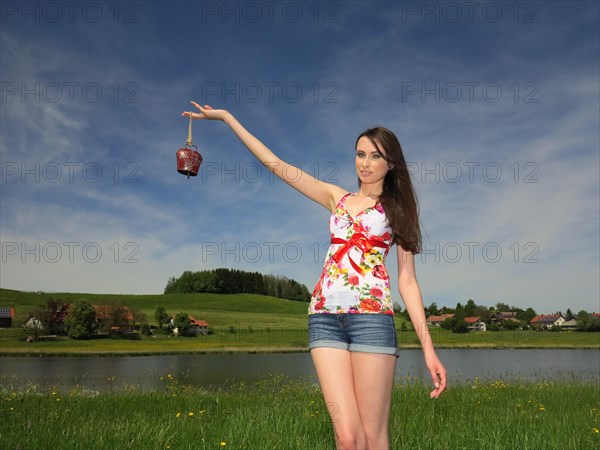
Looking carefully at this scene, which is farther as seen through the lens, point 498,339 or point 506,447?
point 498,339

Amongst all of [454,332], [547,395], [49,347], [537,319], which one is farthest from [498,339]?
[547,395]

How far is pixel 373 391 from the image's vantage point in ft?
Answer: 11.4

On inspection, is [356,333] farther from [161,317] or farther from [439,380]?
[161,317]

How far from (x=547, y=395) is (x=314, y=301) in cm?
1144

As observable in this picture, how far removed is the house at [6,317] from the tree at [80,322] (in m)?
17.3

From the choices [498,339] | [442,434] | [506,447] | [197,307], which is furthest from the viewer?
[197,307]

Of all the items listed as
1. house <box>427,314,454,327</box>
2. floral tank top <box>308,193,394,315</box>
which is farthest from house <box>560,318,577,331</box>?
floral tank top <box>308,193,394,315</box>

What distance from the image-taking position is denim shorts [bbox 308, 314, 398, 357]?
3449mm

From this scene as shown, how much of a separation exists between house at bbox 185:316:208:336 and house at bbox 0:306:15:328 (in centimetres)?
3030

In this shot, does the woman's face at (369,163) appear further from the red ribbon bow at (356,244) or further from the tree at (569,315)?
the tree at (569,315)

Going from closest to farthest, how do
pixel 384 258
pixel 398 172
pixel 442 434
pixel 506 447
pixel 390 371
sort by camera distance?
pixel 390 371 < pixel 384 258 < pixel 398 172 < pixel 506 447 < pixel 442 434

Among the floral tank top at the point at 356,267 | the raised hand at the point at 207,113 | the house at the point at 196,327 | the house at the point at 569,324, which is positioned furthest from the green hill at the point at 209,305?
the floral tank top at the point at 356,267

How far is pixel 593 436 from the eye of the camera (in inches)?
278

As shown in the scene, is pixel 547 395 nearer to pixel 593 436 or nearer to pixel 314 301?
pixel 593 436
